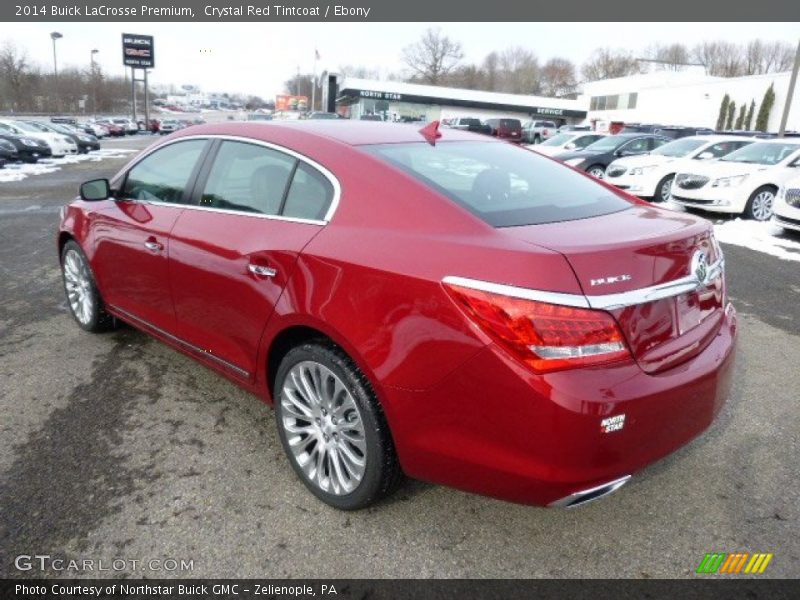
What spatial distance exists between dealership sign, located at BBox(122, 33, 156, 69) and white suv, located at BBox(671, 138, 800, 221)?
67.8m

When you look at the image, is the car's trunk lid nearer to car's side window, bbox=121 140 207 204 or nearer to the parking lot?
the parking lot

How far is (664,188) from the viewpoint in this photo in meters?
13.0

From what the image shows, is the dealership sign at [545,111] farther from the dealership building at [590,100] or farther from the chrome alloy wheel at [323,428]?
the chrome alloy wheel at [323,428]

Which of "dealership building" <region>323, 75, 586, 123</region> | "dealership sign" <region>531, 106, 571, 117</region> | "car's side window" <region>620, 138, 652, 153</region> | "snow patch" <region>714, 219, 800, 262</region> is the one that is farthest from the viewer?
"dealership sign" <region>531, 106, 571, 117</region>

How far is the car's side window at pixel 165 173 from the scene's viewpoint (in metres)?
3.50

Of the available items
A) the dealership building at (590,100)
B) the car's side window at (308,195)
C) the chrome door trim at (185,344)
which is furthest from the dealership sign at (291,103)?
the car's side window at (308,195)

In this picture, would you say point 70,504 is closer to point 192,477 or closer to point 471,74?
point 192,477

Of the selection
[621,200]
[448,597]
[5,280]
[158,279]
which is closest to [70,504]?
[158,279]

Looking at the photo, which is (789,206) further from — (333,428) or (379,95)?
(379,95)

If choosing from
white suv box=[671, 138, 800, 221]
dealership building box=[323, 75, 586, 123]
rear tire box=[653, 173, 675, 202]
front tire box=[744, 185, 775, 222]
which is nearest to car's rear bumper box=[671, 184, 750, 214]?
white suv box=[671, 138, 800, 221]

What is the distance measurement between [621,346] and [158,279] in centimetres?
255

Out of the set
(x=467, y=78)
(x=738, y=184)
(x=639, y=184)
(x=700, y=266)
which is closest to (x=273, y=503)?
(x=700, y=266)

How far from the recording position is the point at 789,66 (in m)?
90.9

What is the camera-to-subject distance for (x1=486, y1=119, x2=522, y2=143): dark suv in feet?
125
